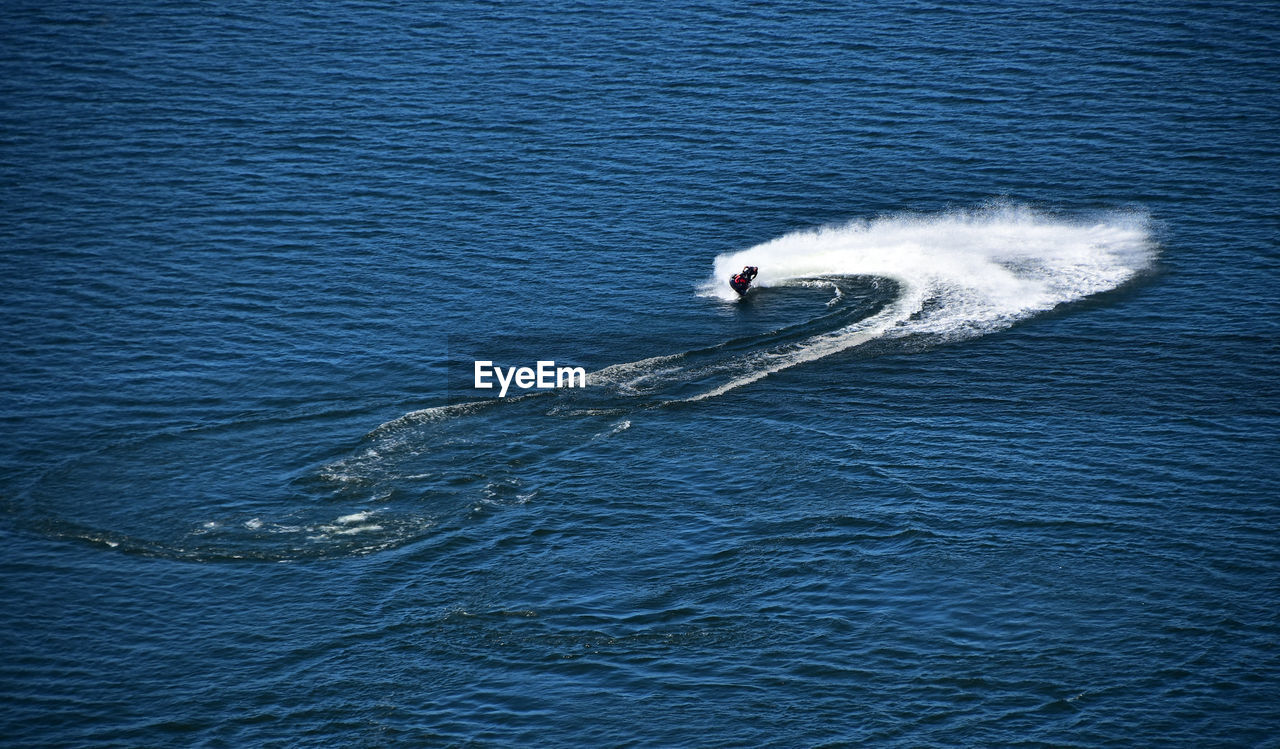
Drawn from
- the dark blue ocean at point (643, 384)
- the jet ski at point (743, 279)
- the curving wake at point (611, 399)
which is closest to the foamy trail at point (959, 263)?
the curving wake at point (611, 399)

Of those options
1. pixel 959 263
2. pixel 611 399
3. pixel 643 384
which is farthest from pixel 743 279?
pixel 959 263

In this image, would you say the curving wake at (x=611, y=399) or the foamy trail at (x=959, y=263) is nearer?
the curving wake at (x=611, y=399)

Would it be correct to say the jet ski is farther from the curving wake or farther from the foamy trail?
the curving wake

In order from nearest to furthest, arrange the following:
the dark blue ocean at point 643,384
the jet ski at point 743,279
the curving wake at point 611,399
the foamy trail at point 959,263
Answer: the dark blue ocean at point 643,384 → the curving wake at point 611,399 → the foamy trail at point 959,263 → the jet ski at point 743,279

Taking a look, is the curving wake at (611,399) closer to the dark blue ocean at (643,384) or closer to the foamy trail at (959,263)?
the foamy trail at (959,263)

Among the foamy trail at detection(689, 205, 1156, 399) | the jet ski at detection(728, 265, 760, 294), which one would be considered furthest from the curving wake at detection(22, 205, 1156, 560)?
the jet ski at detection(728, 265, 760, 294)

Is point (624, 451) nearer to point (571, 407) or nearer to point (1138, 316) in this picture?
point (571, 407)

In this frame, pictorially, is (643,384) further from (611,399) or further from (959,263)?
(959,263)
